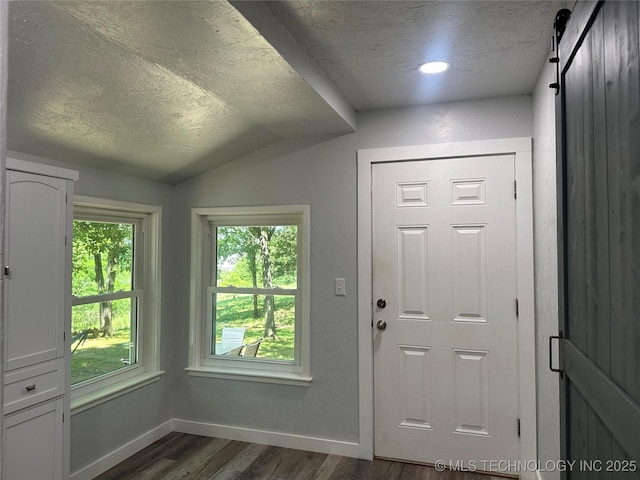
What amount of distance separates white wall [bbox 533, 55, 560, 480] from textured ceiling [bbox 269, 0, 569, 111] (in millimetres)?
187

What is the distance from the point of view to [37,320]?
195 centimetres

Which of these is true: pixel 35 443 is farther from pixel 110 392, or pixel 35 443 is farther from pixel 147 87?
pixel 147 87

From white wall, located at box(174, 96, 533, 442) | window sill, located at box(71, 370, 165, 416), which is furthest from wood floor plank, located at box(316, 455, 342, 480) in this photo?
window sill, located at box(71, 370, 165, 416)

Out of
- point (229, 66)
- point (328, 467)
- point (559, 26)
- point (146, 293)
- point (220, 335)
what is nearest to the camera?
point (559, 26)

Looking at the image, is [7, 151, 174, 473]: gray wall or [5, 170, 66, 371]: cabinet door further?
[7, 151, 174, 473]: gray wall

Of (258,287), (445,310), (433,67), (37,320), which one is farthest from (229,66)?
(445,310)

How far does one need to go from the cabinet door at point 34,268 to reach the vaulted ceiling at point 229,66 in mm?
381

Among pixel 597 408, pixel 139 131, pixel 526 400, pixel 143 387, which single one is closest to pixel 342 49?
pixel 139 131

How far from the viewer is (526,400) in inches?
104

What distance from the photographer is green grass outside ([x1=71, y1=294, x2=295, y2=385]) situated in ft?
9.21

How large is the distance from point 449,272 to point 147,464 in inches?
87.6

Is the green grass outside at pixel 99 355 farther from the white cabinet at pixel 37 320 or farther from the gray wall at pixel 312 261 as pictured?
the white cabinet at pixel 37 320

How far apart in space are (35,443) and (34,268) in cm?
75

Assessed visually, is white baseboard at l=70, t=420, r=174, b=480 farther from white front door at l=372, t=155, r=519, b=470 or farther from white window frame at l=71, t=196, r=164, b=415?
white front door at l=372, t=155, r=519, b=470
